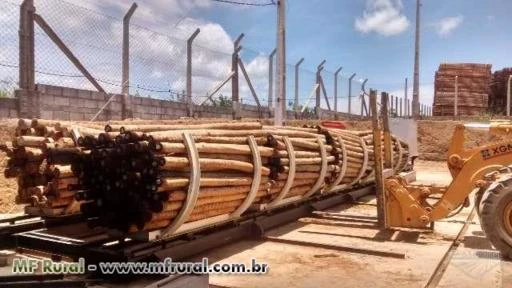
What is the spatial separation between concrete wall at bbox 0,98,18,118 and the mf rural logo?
833cm

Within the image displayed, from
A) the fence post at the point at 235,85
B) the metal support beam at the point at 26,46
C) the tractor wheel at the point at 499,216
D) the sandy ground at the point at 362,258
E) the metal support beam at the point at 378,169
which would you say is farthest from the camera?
the fence post at the point at 235,85

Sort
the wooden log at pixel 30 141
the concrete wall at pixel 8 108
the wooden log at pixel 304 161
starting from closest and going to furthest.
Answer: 1. the wooden log at pixel 30 141
2. the wooden log at pixel 304 161
3. the concrete wall at pixel 8 108

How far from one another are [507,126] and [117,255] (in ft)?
17.8

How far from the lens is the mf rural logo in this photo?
682cm

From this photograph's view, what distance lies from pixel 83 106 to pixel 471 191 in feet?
27.8

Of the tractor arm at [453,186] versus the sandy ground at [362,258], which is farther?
the tractor arm at [453,186]

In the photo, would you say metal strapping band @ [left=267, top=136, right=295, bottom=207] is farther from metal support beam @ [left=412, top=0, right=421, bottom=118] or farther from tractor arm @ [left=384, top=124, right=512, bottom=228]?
metal support beam @ [left=412, top=0, right=421, bottom=118]

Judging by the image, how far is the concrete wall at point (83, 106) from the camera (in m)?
10.2

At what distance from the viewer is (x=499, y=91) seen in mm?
24172

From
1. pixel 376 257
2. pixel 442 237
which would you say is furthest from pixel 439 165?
pixel 376 257

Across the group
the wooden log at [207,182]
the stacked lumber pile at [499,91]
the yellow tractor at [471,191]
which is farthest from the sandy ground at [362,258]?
the stacked lumber pile at [499,91]

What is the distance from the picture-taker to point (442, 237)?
289 inches

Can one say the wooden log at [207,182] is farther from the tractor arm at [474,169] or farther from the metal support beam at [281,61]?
the metal support beam at [281,61]

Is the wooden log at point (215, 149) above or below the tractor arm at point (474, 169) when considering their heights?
above
